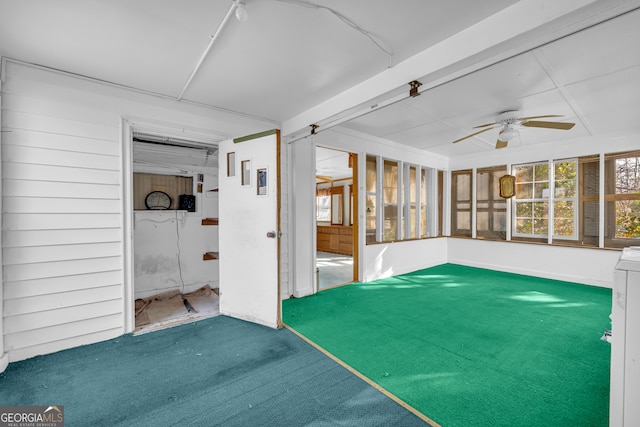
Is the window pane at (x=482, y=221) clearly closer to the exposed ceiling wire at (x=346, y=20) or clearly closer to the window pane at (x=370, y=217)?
the window pane at (x=370, y=217)

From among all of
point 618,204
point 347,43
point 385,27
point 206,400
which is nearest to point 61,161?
point 206,400

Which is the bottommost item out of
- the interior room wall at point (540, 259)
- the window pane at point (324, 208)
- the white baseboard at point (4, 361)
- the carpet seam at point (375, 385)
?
the carpet seam at point (375, 385)

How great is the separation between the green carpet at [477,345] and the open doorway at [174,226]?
166cm

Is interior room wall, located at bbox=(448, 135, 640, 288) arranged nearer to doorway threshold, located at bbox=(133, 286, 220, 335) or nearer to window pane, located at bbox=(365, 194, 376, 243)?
window pane, located at bbox=(365, 194, 376, 243)

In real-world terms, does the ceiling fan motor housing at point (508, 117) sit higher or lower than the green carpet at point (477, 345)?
higher

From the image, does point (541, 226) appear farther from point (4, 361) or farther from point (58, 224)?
point (4, 361)

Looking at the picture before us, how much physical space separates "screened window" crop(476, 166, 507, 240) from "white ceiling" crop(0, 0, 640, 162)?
2498mm

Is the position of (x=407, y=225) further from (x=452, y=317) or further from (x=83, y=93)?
(x=83, y=93)

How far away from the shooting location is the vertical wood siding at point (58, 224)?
89.5 inches

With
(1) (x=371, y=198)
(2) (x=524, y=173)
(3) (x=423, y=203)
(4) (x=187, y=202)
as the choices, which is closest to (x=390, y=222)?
(1) (x=371, y=198)

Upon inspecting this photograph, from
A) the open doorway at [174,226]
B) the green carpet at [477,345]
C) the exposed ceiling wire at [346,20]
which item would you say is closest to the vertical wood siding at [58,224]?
the open doorway at [174,226]

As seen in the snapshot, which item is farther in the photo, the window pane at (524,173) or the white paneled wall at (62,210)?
the window pane at (524,173)

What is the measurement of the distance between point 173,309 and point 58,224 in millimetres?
1643

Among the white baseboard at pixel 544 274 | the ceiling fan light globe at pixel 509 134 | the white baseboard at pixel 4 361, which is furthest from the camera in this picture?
the white baseboard at pixel 544 274
